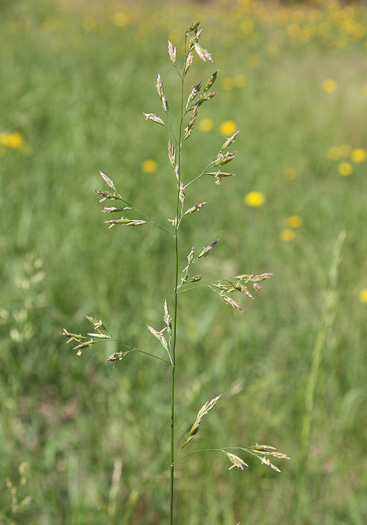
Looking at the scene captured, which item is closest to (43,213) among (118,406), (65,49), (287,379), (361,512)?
(118,406)

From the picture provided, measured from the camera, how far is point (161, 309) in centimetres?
232

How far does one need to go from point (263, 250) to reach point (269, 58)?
502cm

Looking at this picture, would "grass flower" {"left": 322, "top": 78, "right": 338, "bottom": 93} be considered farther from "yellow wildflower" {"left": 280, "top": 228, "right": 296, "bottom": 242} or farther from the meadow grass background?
"yellow wildflower" {"left": 280, "top": 228, "right": 296, "bottom": 242}

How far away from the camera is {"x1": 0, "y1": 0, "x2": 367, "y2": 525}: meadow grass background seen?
1.56 m

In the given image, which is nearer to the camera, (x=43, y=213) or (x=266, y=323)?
(x=266, y=323)

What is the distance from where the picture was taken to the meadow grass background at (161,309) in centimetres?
156

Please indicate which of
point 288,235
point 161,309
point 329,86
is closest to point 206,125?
point 288,235

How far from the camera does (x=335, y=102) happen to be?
197 inches

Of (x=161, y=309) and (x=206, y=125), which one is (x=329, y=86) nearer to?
(x=206, y=125)

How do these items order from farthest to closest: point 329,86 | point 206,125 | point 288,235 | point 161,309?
point 329,86 → point 206,125 → point 288,235 → point 161,309

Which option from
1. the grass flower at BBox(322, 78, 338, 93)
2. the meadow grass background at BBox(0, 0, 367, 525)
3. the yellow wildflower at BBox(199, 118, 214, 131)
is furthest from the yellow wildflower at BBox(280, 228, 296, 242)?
the grass flower at BBox(322, 78, 338, 93)

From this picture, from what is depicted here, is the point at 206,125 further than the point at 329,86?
No

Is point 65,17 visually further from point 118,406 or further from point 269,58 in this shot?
point 118,406


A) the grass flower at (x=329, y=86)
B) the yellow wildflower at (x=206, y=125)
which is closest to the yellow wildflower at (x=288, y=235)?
the yellow wildflower at (x=206, y=125)
